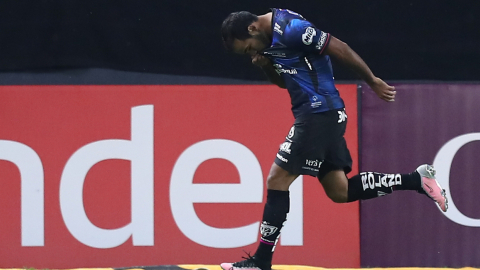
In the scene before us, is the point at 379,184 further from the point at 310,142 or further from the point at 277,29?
the point at 277,29

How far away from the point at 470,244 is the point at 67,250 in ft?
10.7

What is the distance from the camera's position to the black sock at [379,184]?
457cm

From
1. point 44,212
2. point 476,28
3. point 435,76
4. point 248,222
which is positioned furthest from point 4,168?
point 476,28

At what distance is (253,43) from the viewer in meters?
4.23

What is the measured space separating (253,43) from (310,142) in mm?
647

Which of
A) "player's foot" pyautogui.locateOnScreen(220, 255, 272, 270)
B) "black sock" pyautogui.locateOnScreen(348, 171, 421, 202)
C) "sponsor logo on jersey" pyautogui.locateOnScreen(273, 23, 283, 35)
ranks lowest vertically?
"player's foot" pyautogui.locateOnScreen(220, 255, 272, 270)

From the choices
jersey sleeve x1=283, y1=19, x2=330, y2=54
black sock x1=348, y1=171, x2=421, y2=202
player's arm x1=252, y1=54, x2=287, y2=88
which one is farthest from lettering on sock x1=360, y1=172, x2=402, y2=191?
jersey sleeve x1=283, y1=19, x2=330, y2=54

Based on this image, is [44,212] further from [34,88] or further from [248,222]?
[248,222]

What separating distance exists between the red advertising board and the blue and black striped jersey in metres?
1.77

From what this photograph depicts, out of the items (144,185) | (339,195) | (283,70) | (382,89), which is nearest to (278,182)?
(339,195)

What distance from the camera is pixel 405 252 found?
612 centimetres

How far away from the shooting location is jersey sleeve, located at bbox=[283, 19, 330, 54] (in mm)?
4086

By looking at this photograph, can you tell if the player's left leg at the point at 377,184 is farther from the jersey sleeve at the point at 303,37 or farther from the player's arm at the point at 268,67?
the jersey sleeve at the point at 303,37

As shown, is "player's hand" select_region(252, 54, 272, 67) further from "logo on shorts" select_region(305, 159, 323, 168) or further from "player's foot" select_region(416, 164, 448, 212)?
"player's foot" select_region(416, 164, 448, 212)
